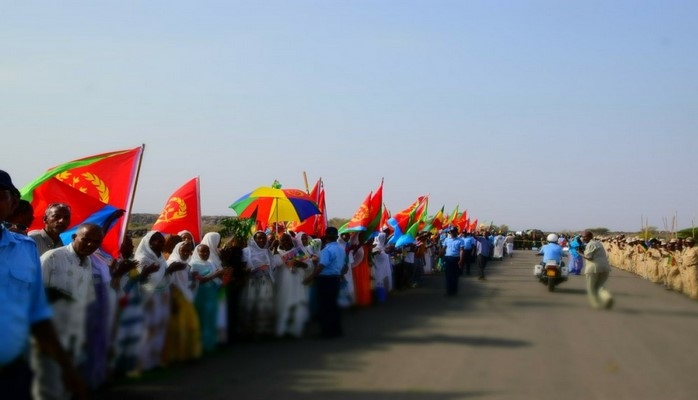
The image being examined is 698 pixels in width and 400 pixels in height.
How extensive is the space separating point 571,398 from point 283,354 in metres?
3.75

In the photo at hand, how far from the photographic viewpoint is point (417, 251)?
2467 centimetres

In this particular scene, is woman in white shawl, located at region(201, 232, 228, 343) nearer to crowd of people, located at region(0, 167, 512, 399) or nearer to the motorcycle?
crowd of people, located at region(0, 167, 512, 399)

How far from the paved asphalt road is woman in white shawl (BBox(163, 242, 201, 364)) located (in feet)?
0.69

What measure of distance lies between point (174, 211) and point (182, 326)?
2923 millimetres

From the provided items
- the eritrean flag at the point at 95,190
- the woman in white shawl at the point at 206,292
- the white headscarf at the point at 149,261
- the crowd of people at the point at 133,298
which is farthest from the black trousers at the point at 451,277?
the white headscarf at the point at 149,261

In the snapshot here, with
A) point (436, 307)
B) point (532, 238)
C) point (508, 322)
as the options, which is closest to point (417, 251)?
point (436, 307)

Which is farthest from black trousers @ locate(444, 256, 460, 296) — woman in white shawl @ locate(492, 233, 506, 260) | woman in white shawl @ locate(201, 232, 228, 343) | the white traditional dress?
woman in white shawl @ locate(492, 233, 506, 260)

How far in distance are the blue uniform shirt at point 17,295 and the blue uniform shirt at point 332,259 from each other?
811 centimetres

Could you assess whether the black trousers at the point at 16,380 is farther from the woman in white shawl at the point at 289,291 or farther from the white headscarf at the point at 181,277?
the woman in white shawl at the point at 289,291

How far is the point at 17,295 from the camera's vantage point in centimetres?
394

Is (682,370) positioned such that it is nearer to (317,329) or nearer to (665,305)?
(317,329)

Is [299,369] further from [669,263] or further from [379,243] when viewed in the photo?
[669,263]

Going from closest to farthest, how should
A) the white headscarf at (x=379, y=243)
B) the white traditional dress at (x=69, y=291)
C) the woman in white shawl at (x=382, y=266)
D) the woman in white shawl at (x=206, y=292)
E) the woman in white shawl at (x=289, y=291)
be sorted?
the white traditional dress at (x=69, y=291), the woman in white shawl at (x=206, y=292), the woman in white shawl at (x=289, y=291), the woman in white shawl at (x=382, y=266), the white headscarf at (x=379, y=243)

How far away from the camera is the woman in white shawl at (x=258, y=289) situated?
37.9ft
